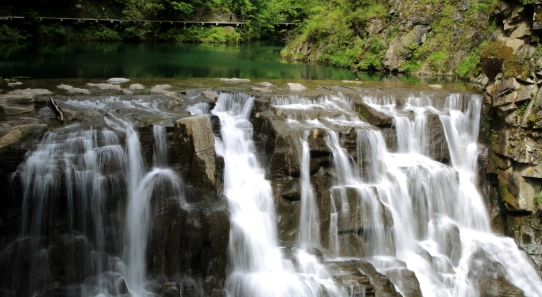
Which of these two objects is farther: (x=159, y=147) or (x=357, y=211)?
(x=357, y=211)

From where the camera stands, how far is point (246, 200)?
10.3 m

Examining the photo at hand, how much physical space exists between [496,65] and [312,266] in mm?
8877

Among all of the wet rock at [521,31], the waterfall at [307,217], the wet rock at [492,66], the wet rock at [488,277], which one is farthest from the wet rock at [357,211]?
the wet rock at [521,31]

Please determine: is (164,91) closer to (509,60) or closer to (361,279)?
(361,279)

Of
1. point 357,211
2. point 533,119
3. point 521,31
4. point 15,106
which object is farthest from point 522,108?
point 15,106

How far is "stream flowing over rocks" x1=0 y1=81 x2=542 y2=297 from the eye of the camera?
8570 mm

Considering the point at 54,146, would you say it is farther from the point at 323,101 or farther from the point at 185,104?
the point at 323,101

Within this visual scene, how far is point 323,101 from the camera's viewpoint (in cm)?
1419

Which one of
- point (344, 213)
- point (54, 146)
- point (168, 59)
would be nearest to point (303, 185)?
point (344, 213)

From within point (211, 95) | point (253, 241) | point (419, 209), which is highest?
point (211, 95)

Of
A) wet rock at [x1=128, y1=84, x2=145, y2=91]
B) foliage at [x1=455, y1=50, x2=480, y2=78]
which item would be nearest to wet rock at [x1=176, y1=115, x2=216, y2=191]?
wet rock at [x1=128, y1=84, x2=145, y2=91]

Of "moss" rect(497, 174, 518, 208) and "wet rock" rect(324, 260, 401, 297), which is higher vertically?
"moss" rect(497, 174, 518, 208)

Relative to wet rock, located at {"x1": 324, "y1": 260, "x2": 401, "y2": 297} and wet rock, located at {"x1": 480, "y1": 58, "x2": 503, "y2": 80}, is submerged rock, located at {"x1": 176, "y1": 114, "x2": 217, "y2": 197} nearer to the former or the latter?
wet rock, located at {"x1": 324, "y1": 260, "x2": 401, "y2": 297}

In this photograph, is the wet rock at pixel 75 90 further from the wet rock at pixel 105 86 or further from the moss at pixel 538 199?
the moss at pixel 538 199
